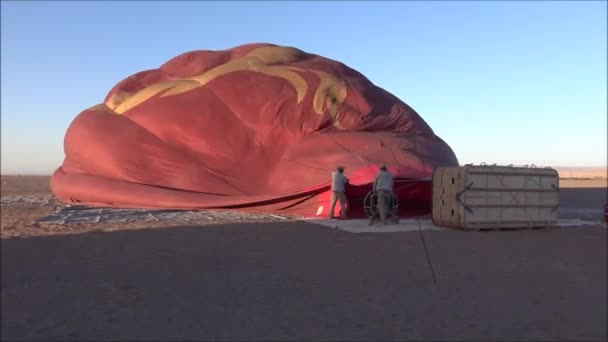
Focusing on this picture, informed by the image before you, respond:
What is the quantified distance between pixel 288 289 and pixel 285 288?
0.12ft

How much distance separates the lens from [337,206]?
10180 millimetres

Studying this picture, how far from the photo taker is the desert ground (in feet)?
12.0

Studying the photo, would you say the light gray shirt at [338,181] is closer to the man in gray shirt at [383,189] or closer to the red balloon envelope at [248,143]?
the red balloon envelope at [248,143]

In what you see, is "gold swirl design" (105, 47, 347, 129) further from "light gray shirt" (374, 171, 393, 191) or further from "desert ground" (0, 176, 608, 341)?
"desert ground" (0, 176, 608, 341)

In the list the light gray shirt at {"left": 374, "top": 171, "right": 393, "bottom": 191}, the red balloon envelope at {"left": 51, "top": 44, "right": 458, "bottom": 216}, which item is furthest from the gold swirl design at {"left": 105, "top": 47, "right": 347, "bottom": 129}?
the light gray shirt at {"left": 374, "top": 171, "right": 393, "bottom": 191}

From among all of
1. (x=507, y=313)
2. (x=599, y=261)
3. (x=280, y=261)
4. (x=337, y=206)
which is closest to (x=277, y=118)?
(x=337, y=206)

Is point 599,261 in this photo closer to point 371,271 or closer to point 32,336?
point 371,271

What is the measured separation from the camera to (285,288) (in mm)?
4688

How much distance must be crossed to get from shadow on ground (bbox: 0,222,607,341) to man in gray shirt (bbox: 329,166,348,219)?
2709 millimetres

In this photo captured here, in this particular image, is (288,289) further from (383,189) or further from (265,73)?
(265,73)

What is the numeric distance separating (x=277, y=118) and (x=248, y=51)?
2764 millimetres

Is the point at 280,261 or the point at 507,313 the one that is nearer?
the point at 507,313

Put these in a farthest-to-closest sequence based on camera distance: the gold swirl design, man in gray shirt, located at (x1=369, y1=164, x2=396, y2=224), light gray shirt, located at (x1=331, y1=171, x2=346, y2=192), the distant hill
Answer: the distant hill
the gold swirl design
light gray shirt, located at (x1=331, y1=171, x2=346, y2=192)
man in gray shirt, located at (x1=369, y1=164, x2=396, y2=224)

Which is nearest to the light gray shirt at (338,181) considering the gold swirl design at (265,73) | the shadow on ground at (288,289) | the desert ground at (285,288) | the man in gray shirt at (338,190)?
the man in gray shirt at (338,190)
